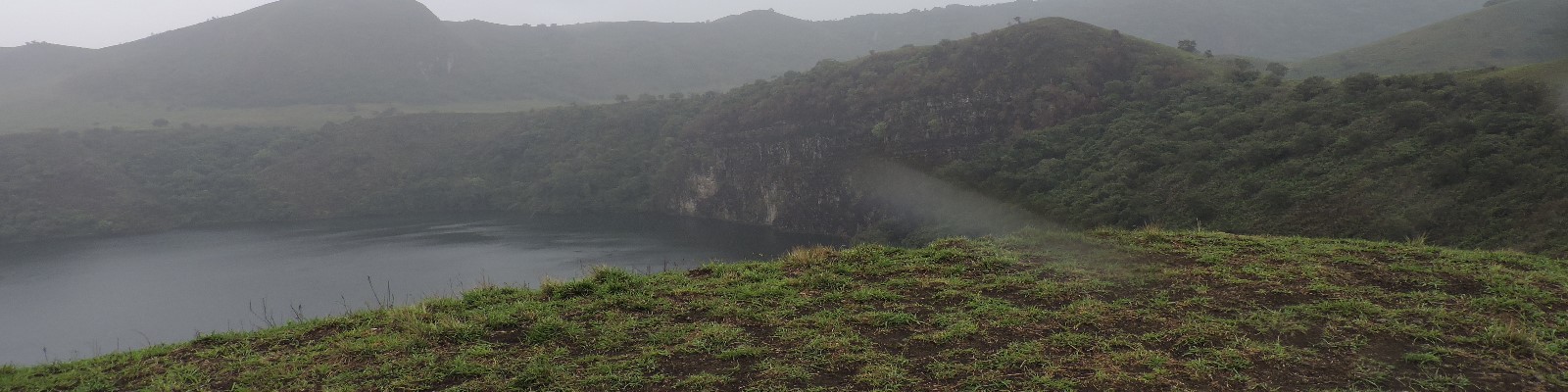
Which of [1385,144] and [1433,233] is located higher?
[1385,144]

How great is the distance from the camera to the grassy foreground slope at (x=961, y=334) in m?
5.18

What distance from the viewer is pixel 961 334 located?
6.09 metres

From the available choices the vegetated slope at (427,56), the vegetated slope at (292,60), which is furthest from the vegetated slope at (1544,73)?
the vegetated slope at (292,60)

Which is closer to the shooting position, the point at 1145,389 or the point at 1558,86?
the point at 1145,389

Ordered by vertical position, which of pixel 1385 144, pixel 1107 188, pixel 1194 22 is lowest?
pixel 1107 188

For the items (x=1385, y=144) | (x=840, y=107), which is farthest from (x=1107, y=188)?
(x=840, y=107)

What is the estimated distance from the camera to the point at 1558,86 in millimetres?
28266

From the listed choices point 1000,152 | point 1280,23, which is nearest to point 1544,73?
point 1000,152

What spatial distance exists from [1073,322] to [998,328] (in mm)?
618

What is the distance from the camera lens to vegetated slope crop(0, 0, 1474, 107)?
140375mm

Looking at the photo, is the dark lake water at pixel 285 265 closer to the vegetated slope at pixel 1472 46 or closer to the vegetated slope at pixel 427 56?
the vegetated slope at pixel 1472 46

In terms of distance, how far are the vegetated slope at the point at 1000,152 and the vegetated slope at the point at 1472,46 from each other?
62.8 feet

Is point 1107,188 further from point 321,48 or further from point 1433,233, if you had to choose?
point 321,48

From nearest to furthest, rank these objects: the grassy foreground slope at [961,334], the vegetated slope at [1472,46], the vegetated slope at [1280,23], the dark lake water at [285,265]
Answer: the grassy foreground slope at [961,334] < the dark lake water at [285,265] < the vegetated slope at [1472,46] < the vegetated slope at [1280,23]
